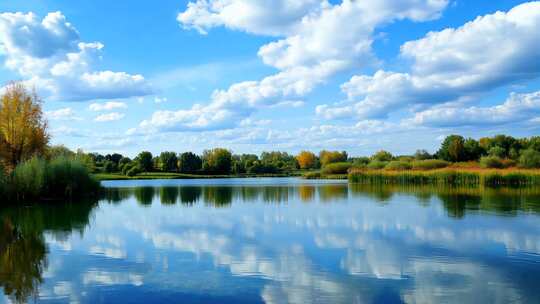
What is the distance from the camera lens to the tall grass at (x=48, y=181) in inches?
1031

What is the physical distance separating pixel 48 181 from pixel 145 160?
75.6m

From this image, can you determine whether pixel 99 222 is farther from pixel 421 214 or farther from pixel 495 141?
pixel 495 141

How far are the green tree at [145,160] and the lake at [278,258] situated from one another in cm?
8427

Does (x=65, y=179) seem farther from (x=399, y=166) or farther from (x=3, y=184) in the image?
(x=399, y=166)

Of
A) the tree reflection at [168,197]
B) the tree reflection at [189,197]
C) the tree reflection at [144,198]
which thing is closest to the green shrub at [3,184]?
the tree reflection at [144,198]

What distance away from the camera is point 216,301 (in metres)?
7.54

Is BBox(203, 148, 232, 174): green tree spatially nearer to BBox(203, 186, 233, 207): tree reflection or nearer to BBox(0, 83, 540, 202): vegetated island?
BBox(0, 83, 540, 202): vegetated island

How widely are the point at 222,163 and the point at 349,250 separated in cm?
9571

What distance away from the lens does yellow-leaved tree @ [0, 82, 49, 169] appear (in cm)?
3119

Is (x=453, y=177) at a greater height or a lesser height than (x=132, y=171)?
lesser

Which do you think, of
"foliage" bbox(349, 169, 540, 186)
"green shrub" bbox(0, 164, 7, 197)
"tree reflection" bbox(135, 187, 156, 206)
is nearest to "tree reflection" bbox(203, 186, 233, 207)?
"tree reflection" bbox(135, 187, 156, 206)

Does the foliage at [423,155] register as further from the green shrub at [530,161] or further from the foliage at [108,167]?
the foliage at [108,167]

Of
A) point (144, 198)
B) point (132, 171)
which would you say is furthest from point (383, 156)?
point (144, 198)

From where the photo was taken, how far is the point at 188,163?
109438mm
